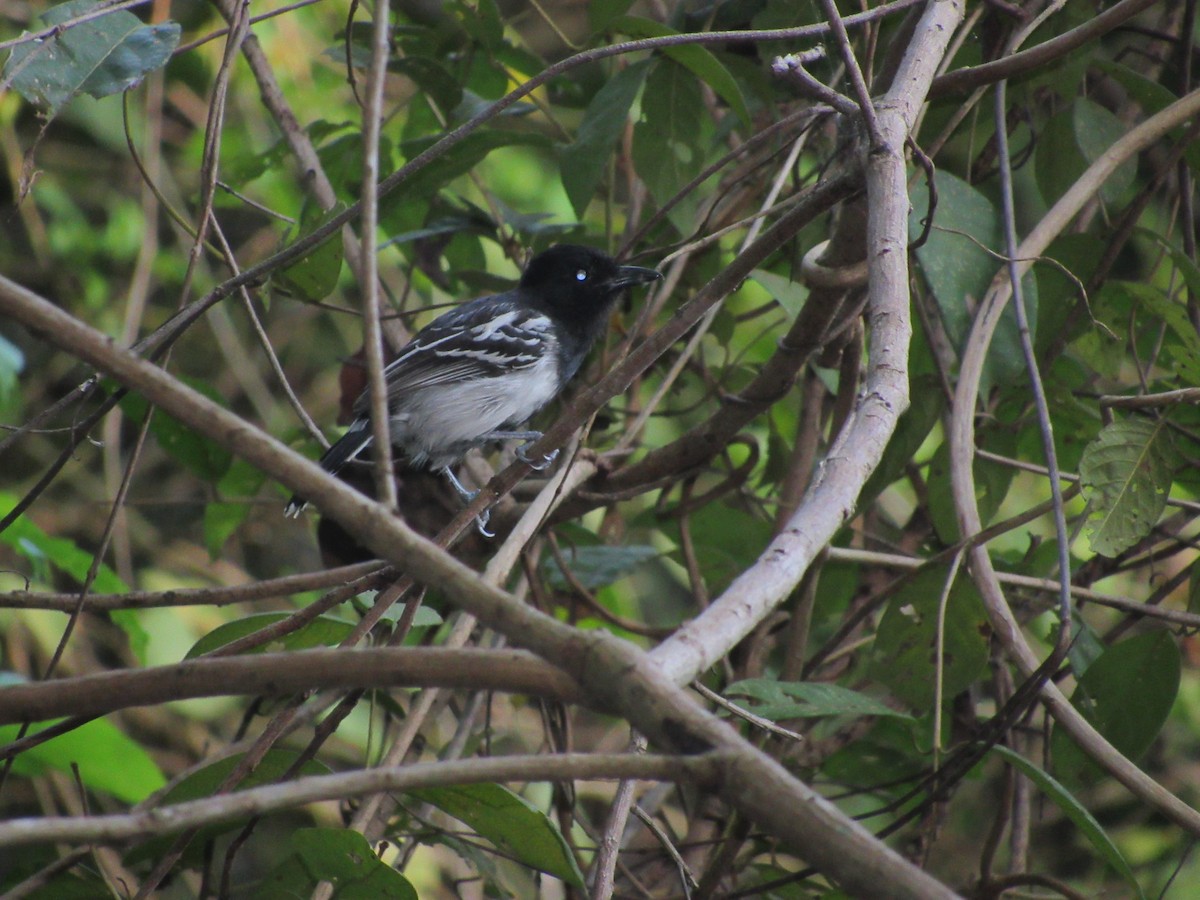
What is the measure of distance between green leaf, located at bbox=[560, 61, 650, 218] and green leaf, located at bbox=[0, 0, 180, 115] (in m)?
0.96

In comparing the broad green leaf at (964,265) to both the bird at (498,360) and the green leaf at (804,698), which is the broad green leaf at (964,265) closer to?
the green leaf at (804,698)

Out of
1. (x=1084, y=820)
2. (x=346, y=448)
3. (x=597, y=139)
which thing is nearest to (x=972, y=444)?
Result: (x=1084, y=820)

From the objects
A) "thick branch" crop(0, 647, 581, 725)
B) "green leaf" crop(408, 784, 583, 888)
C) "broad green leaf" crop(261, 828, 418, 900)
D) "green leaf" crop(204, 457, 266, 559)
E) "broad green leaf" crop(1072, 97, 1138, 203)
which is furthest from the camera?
"green leaf" crop(204, 457, 266, 559)

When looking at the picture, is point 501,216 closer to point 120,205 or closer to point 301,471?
point 301,471

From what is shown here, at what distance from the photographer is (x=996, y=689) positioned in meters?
3.00

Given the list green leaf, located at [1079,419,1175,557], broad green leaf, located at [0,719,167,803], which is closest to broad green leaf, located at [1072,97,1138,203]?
green leaf, located at [1079,419,1175,557]

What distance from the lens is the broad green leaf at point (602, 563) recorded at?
338cm

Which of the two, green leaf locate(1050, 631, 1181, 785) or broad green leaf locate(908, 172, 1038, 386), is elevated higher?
broad green leaf locate(908, 172, 1038, 386)

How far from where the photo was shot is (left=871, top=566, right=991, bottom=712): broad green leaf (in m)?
2.56

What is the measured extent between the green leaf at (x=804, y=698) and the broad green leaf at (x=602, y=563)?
3.49 ft

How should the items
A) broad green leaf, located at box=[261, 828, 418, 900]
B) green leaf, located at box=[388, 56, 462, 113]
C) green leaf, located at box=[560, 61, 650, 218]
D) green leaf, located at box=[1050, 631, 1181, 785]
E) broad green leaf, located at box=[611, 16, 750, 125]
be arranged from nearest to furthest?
broad green leaf, located at box=[261, 828, 418, 900], green leaf, located at box=[1050, 631, 1181, 785], broad green leaf, located at box=[611, 16, 750, 125], green leaf, located at box=[560, 61, 650, 218], green leaf, located at box=[388, 56, 462, 113]

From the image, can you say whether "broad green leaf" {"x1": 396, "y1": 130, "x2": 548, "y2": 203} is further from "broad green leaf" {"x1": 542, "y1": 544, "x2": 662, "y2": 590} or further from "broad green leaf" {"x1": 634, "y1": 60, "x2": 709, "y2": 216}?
"broad green leaf" {"x1": 542, "y1": 544, "x2": 662, "y2": 590}

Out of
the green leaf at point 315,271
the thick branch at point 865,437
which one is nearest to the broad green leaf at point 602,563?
the green leaf at point 315,271

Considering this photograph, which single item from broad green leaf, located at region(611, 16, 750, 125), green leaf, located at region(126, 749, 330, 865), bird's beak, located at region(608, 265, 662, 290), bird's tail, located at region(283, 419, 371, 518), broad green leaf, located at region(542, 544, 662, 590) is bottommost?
broad green leaf, located at region(542, 544, 662, 590)
